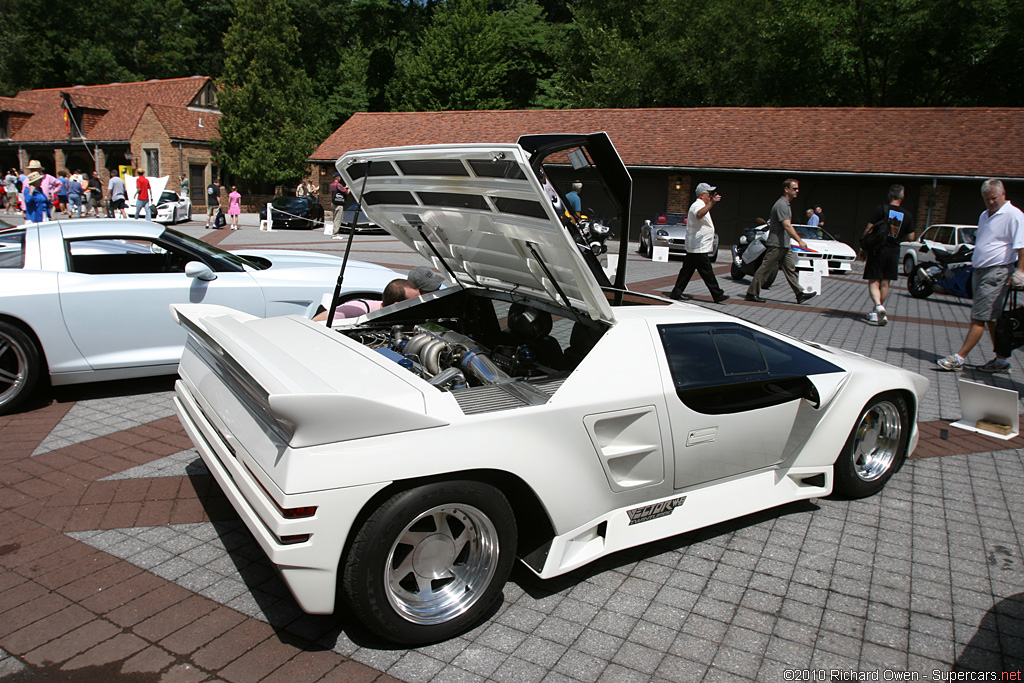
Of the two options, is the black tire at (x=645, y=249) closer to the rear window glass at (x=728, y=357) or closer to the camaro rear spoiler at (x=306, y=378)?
the rear window glass at (x=728, y=357)

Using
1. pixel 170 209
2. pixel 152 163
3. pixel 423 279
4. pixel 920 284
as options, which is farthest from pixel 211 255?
pixel 152 163

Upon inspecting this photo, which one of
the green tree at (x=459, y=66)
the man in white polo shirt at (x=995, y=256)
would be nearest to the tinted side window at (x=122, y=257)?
the man in white polo shirt at (x=995, y=256)

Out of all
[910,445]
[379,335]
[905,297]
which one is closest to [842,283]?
[905,297]

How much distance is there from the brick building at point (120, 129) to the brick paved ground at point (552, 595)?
39508mm

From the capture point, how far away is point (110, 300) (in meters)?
5.53

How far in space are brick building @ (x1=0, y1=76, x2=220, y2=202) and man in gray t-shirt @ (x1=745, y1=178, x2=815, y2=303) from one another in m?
36.0

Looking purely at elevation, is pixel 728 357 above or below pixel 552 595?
above

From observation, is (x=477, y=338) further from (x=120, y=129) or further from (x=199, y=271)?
(x=120, y=129)

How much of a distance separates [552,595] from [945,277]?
14.3m

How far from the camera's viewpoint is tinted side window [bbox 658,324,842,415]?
135 inches

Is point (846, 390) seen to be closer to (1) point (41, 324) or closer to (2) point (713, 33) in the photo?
(1) point (41, 324)

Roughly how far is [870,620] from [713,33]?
139 feet

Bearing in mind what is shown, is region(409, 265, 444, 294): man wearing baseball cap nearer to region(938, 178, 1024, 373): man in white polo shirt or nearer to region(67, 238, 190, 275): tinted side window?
region(67, 238, 190, 275): tinted side window

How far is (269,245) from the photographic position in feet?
63.3
